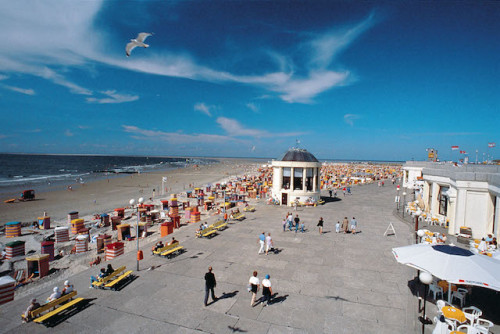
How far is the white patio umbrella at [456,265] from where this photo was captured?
6008 mm

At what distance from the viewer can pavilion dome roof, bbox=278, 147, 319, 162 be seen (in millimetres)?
22641

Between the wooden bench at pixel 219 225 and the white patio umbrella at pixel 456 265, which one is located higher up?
the white patio umbrella at pixel 456 265

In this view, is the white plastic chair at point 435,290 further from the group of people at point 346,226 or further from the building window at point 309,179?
the building window at point 309,179

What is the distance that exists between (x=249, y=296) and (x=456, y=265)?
568cm

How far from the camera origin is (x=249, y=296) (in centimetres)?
796

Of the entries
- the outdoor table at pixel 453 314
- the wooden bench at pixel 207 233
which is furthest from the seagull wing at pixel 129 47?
the outdoor table at pixel 453 314

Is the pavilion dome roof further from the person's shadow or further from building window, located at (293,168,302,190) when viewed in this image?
the person's shadow

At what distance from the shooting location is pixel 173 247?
450 inches

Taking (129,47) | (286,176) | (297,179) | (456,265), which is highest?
(129,47)

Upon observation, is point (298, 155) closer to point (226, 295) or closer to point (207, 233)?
point (207, 233)

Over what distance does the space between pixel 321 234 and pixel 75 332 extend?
38.2 ft

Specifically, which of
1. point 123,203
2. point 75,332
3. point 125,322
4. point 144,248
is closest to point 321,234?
point 144,248

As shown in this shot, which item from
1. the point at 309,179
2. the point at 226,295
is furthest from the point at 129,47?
the point at 309,179

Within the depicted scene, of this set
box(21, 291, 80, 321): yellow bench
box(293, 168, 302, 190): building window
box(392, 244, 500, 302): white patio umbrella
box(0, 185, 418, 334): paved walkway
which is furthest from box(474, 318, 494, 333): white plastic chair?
box(293, 168, 302, 190): building window
